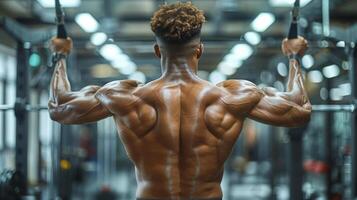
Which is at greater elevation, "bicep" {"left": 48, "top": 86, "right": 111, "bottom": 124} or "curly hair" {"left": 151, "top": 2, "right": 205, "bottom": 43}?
"curly hair" {"left": 151, "top": 2, "right": 205, "bottom": 43}

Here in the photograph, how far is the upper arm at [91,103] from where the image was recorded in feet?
7.46

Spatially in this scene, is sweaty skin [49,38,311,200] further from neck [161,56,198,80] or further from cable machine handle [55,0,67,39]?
cable machine handle [55,0,67,39]

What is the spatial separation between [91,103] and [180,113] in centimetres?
35

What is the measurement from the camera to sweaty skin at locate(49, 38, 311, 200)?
224cm

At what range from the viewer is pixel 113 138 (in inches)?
455

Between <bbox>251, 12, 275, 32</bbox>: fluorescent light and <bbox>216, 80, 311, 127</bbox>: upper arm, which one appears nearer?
<bbox>216, 80, 311, 127</bbox>: upper arm

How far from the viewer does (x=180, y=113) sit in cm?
224

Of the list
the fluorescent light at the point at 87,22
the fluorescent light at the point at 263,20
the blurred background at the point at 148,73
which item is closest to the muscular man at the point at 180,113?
the blurred background at the point at 148,73

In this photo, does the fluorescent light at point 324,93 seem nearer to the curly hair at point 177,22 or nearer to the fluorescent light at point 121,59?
the fluorescent light at point 121,59

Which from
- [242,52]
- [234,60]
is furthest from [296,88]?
[234,60]

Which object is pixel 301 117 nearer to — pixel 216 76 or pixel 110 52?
pixel 110 52

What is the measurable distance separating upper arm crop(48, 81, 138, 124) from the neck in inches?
5.9

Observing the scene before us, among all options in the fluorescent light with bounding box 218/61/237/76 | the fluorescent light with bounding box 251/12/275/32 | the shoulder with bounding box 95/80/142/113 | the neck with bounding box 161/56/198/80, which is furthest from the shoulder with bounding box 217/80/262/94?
the fluorescent light with bounding box 218/61/237/76

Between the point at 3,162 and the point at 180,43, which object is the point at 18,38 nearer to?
the point at 180,43
